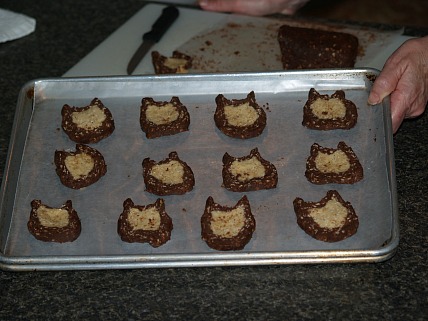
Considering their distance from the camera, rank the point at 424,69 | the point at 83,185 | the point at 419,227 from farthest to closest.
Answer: the point at 424,69 → the point at 83,185 → the point at 419,227

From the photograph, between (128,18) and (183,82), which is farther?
(128,18)

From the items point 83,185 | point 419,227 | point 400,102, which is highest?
point 400,102

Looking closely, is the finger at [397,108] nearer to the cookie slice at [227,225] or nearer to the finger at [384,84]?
the finger at [384,84]

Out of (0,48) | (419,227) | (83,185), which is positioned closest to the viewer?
(419,227)

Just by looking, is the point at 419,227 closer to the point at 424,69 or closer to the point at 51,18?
the point at 424,69

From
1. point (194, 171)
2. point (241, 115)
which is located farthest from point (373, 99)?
point (194, 171)

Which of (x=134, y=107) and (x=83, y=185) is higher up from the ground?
(x=134, y=107)

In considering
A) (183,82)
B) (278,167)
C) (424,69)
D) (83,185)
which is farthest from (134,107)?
(424,69)

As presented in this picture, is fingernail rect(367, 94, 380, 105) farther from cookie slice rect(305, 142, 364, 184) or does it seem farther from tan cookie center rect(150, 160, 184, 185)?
tan cookie center rect(150, 160, 184, 185)
